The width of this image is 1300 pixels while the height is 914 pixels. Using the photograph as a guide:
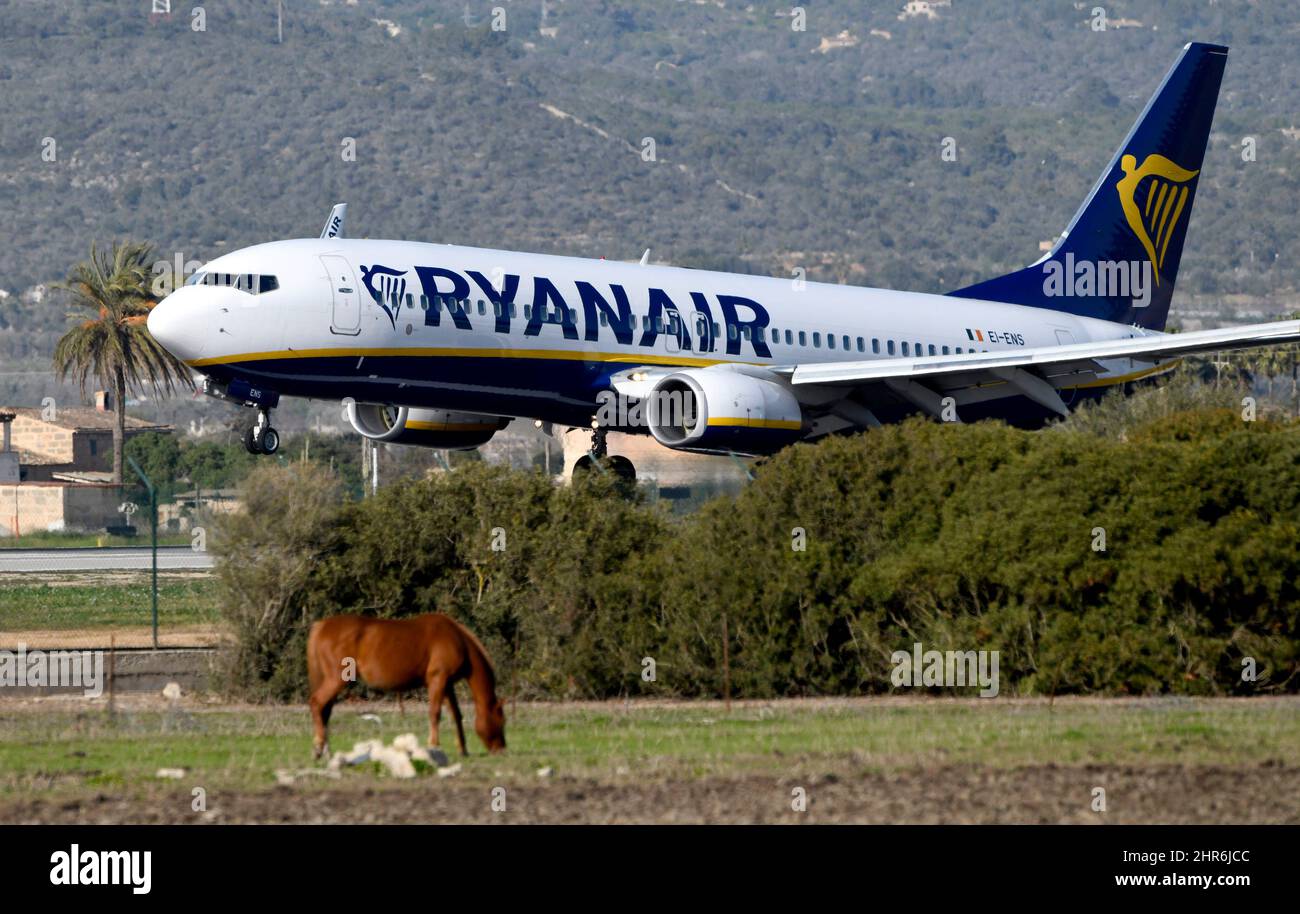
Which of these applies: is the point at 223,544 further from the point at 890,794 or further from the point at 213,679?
the point at 890,794

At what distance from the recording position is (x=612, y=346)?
34.0 metres

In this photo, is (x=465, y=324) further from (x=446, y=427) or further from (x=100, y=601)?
(x=100, y=601)

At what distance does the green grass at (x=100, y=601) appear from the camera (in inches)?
1228

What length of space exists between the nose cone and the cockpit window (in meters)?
0.30

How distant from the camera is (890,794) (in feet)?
47.0

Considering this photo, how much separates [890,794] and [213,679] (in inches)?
507

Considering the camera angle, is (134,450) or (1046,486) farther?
(134,450)

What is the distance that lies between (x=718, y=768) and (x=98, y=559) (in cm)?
3351

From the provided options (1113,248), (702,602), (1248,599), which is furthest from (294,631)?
(1113,248)

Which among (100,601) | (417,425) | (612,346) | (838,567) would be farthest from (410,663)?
(100,601)

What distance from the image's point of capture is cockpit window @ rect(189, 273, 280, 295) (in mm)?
30531

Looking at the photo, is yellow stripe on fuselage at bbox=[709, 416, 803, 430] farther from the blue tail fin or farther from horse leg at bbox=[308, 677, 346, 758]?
horse leg at bbox=[308, 677, 346, 758]

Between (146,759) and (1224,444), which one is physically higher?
(1224,444)
